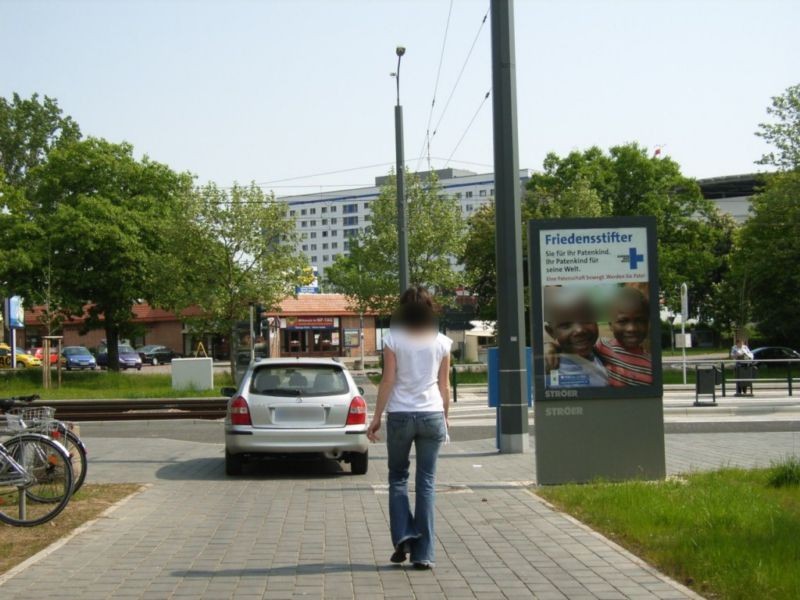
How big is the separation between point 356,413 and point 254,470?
5.72 ft

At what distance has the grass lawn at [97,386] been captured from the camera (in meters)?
29.3

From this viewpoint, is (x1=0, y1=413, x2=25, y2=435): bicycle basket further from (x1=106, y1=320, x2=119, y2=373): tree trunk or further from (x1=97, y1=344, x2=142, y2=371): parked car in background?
(x1=97, y1=344, x2=142, y2=371): parked car in background

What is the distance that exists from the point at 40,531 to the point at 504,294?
7.05 metres

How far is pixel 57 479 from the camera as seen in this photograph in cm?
838

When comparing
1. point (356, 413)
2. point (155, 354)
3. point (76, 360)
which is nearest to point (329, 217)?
point (155, 354)

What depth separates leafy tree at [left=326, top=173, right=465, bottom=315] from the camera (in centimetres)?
4319

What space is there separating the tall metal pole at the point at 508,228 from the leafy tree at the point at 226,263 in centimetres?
2671

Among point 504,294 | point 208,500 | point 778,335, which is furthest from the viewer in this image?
point 778,335

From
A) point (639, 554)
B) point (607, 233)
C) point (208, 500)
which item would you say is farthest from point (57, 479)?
point (607, 233)

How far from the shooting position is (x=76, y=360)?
59.2m

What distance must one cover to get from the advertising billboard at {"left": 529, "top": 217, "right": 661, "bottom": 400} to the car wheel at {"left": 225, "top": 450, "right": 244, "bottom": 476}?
3689mm

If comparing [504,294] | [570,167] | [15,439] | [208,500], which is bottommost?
[208,500]

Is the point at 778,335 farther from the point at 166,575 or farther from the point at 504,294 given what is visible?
the point at 166,575

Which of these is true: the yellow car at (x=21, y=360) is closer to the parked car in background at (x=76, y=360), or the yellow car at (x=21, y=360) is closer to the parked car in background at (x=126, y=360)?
the parked car in background at (x=76, y=360)
